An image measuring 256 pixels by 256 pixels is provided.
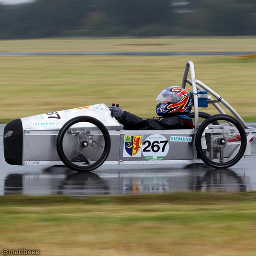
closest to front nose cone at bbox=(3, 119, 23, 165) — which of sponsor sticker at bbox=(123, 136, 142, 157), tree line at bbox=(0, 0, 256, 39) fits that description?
sponsor sticker at bbox=(123, 136, 142, 157)

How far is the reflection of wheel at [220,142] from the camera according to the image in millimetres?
6801

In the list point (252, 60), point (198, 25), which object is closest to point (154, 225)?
point (252, 60)

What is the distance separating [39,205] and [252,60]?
928 inches

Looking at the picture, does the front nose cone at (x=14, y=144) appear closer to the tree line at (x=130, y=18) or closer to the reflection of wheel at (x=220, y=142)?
the reflection of wheel at (x=220, y=142)

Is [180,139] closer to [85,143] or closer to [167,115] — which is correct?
[167,115]

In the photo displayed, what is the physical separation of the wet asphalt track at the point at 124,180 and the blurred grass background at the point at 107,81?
554 centimetres

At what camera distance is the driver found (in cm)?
683

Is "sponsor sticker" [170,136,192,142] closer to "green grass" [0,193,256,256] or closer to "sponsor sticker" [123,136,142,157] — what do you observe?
"sponsor sticker" [123,136,142,157]

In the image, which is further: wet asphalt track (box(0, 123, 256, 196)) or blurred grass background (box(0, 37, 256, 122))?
blurred grass background (box(0, 37, 256, 122))

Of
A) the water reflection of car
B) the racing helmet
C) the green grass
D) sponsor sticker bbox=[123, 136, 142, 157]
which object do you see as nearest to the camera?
the green grass

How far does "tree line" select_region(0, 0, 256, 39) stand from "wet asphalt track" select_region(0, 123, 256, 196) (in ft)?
238

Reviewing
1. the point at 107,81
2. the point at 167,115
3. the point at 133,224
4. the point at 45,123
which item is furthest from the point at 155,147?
the point at 107,81

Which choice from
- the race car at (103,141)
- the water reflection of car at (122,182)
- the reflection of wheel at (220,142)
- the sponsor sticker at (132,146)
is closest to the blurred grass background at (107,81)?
the reflection of wheel at (220,142)

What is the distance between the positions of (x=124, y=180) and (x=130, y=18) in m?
→ 83.6
